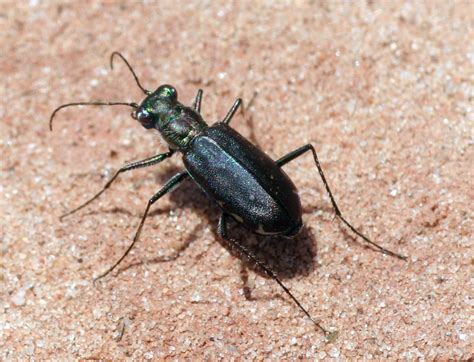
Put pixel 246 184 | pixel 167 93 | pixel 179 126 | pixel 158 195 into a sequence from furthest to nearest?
1. pixel 167 93
2. pixel 179 126
3. pixel 158 195
4. pixel 246 184

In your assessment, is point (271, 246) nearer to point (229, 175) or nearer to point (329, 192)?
point (329, 192)

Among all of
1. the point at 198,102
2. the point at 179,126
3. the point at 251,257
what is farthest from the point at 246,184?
the point at 198,102

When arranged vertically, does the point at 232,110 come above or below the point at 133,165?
above

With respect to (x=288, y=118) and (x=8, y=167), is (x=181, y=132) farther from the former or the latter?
(x=8, y=167)

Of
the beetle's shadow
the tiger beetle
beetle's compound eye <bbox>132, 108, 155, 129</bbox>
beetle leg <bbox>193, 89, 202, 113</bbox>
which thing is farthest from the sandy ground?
beetle's compound eye <bbox>132, 108, 155, 129</bbox>

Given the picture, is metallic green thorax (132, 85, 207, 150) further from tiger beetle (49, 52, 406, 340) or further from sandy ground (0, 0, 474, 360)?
sandy ground (0, 0, 474, 360)

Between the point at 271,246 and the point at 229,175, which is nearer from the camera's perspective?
the point at 229,175

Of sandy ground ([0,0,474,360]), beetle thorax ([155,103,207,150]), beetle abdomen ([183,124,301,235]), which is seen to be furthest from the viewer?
beetle thorax ([155,103,207,150])
